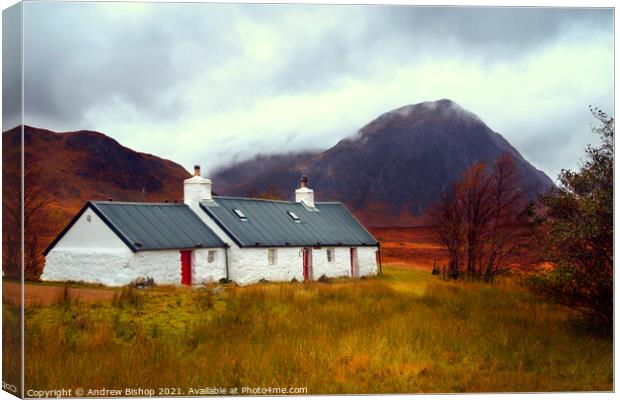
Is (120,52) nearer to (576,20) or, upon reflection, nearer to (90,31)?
(90,31)

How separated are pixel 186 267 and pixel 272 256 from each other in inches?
76.1

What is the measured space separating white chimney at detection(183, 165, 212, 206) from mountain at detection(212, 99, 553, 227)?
0.23m

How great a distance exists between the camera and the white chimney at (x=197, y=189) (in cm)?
1452

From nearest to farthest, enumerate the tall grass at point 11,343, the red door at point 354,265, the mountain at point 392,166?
the tall grass at point 11,343, the mountain at point 392,166, the red door at point 354,265

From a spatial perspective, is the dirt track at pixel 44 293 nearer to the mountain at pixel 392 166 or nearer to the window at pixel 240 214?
the mountain at pixel 392 166

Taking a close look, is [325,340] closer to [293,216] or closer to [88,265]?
[293,216]

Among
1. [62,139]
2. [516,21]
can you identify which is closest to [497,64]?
[516,21]

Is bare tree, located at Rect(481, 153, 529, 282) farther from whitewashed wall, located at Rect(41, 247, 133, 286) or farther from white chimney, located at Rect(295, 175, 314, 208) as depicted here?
whitewashed wall, located at Rect(41, 247, 133, 286)

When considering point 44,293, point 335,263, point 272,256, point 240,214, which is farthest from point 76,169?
point 335,263

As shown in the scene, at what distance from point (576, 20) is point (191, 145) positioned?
20.7 feet

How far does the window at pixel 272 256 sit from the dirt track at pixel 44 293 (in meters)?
3.13

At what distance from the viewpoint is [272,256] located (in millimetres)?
15781

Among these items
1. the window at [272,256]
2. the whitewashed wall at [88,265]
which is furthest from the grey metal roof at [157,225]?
the window at [272,256]

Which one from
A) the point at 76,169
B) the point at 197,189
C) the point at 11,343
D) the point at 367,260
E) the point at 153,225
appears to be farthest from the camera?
the point at 367,260
